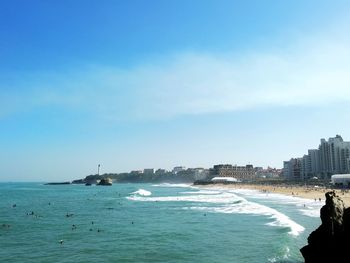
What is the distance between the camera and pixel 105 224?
49719 mm

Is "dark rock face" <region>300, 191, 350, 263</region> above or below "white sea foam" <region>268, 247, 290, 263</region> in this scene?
above

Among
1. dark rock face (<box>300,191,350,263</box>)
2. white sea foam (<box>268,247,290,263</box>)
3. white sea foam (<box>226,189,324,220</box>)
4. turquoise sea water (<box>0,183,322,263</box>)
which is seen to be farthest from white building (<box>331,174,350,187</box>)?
dark rock face (<box>300,191,350,263</box>)

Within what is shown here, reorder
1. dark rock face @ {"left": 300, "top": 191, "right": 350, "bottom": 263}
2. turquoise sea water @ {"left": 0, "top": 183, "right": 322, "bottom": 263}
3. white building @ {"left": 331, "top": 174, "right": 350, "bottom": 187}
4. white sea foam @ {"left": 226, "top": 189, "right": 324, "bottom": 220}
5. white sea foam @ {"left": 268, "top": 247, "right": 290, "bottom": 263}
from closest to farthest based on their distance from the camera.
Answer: dark rock face @ {"left": 300, "top": 191, "right": 350, "bottom": 263}
white sea foam @ {"left": 268, "top": 247, "right": 290, "bottom": 263}
turquoise sea water @ {"left": 0, "top": 183, "right": 322, "bottom": 263}
white sea foam @ {"left": 226, "top": 189, "right": 324, "bottom": 220}
white building @ {"left": 331, "top": 174, "right": 350, "bottom": 187}

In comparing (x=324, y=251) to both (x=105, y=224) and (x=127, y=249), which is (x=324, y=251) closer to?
(x=127, y=249)

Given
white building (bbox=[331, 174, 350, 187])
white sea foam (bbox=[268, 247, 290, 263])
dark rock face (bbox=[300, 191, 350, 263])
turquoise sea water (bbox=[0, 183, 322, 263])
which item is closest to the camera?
dark rock face (bbox=[300, 191, 350, 263])

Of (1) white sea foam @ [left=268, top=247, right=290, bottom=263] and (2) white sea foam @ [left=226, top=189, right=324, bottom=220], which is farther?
(2) white sea foam @ [left=226, top=189, right=324, bottom=220]

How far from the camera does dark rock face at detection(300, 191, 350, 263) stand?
845 inches

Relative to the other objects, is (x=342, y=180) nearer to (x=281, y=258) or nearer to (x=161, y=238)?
(x=161, y=238)

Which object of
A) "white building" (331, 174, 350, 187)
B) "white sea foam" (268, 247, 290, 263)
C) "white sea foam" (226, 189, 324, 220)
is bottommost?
"white sea foam" (268, 247, 290, 263)

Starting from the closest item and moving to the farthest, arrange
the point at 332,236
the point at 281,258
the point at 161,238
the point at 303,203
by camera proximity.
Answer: the point at 332,236, the point at 281,258, the point at 161,238, the point at 303,203

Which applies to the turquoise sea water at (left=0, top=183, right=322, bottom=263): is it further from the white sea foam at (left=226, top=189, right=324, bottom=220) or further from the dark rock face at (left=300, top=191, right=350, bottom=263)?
the dark rock face at (left=300, top=191, right=350, bottom=263)

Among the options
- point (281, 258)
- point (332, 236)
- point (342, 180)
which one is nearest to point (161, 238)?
point (281, 258)

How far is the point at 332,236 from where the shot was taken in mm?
22016

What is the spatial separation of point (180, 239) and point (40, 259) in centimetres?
1331
